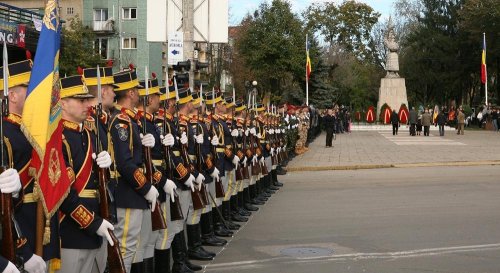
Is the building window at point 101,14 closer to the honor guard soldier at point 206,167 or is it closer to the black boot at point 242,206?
the black boot at point 242,206

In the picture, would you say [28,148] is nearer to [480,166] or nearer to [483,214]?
[483,214]

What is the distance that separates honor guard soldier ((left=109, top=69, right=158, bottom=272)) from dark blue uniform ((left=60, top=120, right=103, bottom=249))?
852 mm

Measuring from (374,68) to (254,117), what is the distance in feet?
237

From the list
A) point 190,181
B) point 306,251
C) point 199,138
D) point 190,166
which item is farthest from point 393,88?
point 190,181

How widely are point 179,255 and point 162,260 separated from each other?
575 millimetres

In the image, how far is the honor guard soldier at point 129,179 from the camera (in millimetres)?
5801

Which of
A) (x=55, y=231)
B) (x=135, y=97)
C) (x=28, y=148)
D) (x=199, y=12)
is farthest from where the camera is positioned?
(x=199, y=12)

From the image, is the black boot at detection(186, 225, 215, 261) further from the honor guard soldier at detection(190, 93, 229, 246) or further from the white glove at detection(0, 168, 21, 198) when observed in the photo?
the white glove at detection(0, 168, 21, 198)

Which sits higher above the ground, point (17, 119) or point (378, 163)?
point (17, 119)

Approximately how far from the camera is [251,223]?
11.0 metres

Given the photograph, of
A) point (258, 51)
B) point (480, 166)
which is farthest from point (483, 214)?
point (258, 51)

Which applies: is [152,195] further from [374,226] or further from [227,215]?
[374,226]

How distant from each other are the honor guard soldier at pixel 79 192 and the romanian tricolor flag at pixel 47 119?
44cm

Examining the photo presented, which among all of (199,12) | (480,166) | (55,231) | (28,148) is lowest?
A: (480,166)
